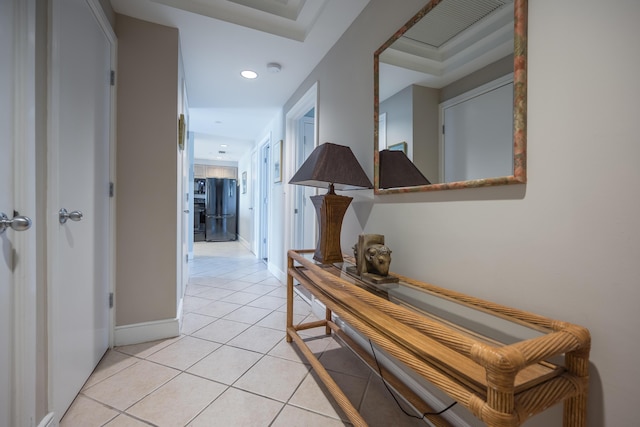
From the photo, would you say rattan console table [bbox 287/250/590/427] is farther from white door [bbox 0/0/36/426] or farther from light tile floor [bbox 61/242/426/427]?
white door [bbox 0/0/36/426]

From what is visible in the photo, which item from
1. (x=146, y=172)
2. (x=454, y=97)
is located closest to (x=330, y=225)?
(x=454, y=97)

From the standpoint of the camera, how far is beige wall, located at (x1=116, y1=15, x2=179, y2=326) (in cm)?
188

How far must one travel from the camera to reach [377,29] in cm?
165

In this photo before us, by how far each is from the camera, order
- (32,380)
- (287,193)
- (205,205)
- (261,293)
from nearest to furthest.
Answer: (32,380)
(261,293)
(287,193)
(205,205)

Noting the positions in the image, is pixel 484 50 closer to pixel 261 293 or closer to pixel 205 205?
pixel 261 293

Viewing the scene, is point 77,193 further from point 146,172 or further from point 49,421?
point 49,421

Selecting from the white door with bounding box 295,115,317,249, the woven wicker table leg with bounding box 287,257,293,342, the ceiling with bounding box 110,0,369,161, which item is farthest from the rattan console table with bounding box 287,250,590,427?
the ceiling with bounding box 110,0,369,161

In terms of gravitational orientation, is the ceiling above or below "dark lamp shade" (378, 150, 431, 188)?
above

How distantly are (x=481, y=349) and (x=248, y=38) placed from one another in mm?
2467

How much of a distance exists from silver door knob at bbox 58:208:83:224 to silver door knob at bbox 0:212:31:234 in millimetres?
334

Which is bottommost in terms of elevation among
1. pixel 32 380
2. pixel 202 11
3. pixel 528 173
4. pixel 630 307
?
pixel 32 380

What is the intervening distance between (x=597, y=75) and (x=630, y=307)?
61cm

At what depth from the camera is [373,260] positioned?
4.16 ft

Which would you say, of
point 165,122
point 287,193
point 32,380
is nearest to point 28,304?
point 32,380
